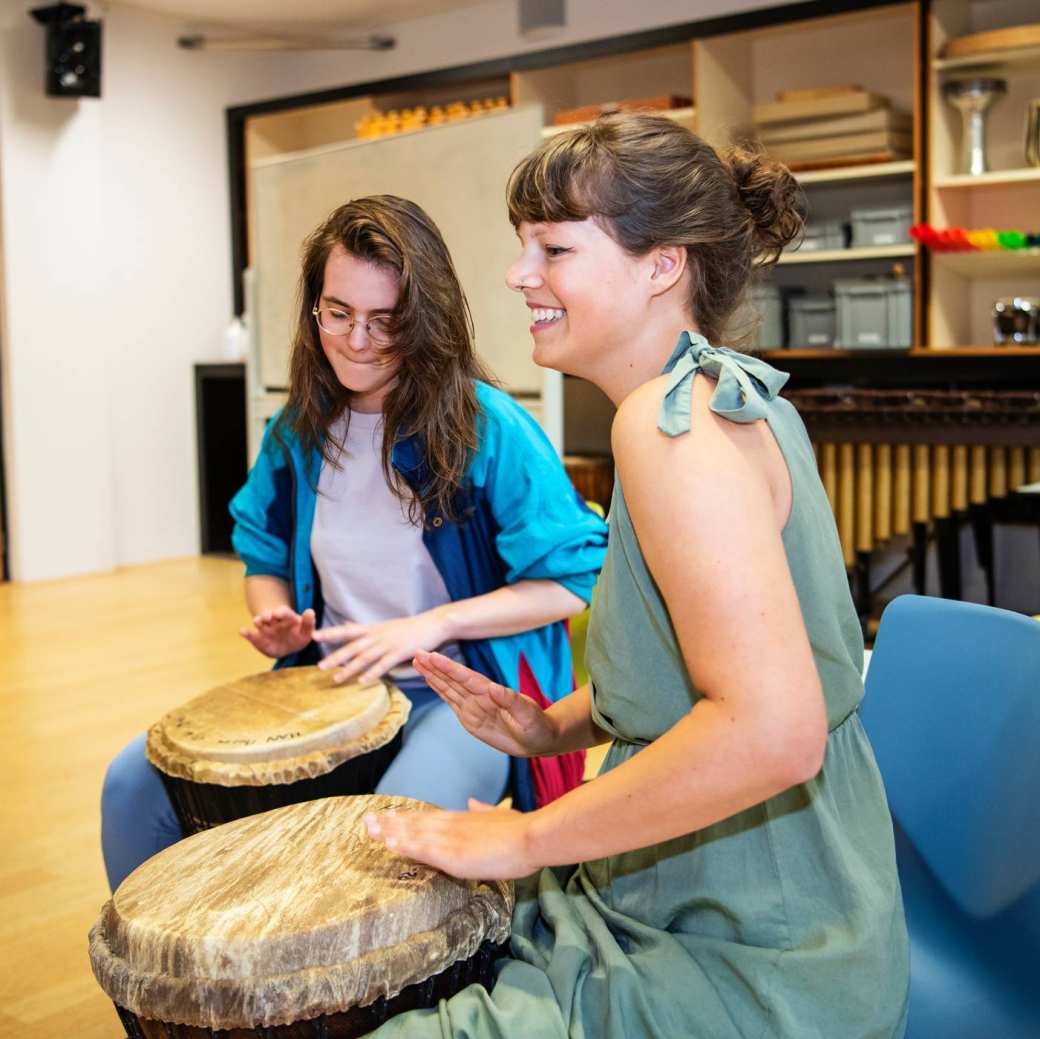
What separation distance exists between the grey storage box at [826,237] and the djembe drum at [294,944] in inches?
164

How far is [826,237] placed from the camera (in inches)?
194

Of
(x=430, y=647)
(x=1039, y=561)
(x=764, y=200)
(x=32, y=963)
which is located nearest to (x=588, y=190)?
(x=764, y=200)

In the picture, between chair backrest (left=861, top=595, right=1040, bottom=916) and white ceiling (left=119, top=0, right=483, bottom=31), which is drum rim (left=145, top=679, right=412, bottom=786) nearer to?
chair backrest (left=861, top=595, right=1040, bottom=916)

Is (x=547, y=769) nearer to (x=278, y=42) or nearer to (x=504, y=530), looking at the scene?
(x=504, y=530)

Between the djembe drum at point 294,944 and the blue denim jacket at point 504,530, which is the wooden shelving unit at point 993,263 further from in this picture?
the djembe drum at point 294,944

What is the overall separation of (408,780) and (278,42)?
19.4 feet

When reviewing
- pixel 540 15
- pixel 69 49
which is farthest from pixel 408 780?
pixel 69 49

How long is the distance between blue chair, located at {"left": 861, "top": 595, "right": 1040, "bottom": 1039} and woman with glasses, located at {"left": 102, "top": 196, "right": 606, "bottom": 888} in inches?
25.5

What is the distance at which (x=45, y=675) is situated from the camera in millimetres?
4340

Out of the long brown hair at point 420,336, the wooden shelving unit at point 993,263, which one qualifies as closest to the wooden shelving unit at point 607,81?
the wooden shelving unit at point 993,263

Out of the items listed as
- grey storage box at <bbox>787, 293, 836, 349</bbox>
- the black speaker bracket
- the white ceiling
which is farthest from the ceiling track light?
grey storage box at <bbox>787, 293, 836, 349</bbox>

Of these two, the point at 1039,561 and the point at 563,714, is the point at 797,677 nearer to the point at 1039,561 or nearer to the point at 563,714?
the point at 563,714

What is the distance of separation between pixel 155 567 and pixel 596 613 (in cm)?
590

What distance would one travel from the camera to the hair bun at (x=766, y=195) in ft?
4.07
